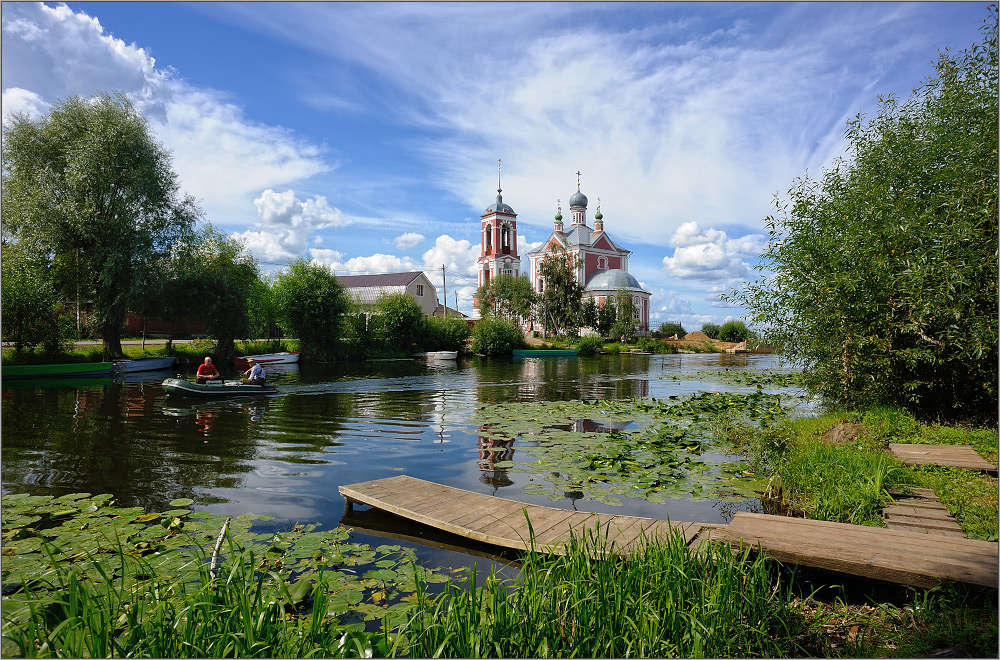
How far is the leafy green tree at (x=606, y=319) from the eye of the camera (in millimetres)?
61406

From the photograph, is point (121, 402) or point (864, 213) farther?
point (121, 402)

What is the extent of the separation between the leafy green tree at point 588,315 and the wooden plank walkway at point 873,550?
2192 inches

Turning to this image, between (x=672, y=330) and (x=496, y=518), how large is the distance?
220ft

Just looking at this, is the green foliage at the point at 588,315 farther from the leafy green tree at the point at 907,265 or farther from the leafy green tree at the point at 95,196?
the leafy green tree at the point at 907,265

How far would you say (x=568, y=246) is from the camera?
74.4 m

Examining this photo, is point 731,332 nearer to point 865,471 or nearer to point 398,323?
point 398,323

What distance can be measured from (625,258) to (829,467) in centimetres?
7349

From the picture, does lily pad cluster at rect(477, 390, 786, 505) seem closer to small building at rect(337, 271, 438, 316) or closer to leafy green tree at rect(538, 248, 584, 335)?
leafy green tree at rect(538, 248, 584, 335)

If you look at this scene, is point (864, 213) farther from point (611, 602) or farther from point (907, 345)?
point (611, 602)

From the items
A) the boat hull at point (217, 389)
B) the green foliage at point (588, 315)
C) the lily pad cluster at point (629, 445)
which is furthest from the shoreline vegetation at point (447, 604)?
the green foliage at point (588, 315)

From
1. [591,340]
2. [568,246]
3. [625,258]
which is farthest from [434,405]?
[625,258]

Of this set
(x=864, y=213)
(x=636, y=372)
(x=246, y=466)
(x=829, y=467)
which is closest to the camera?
(x=829, y=467)

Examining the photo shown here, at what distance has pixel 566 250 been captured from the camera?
238 ft

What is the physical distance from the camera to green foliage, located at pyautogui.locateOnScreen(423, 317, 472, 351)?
156ft
